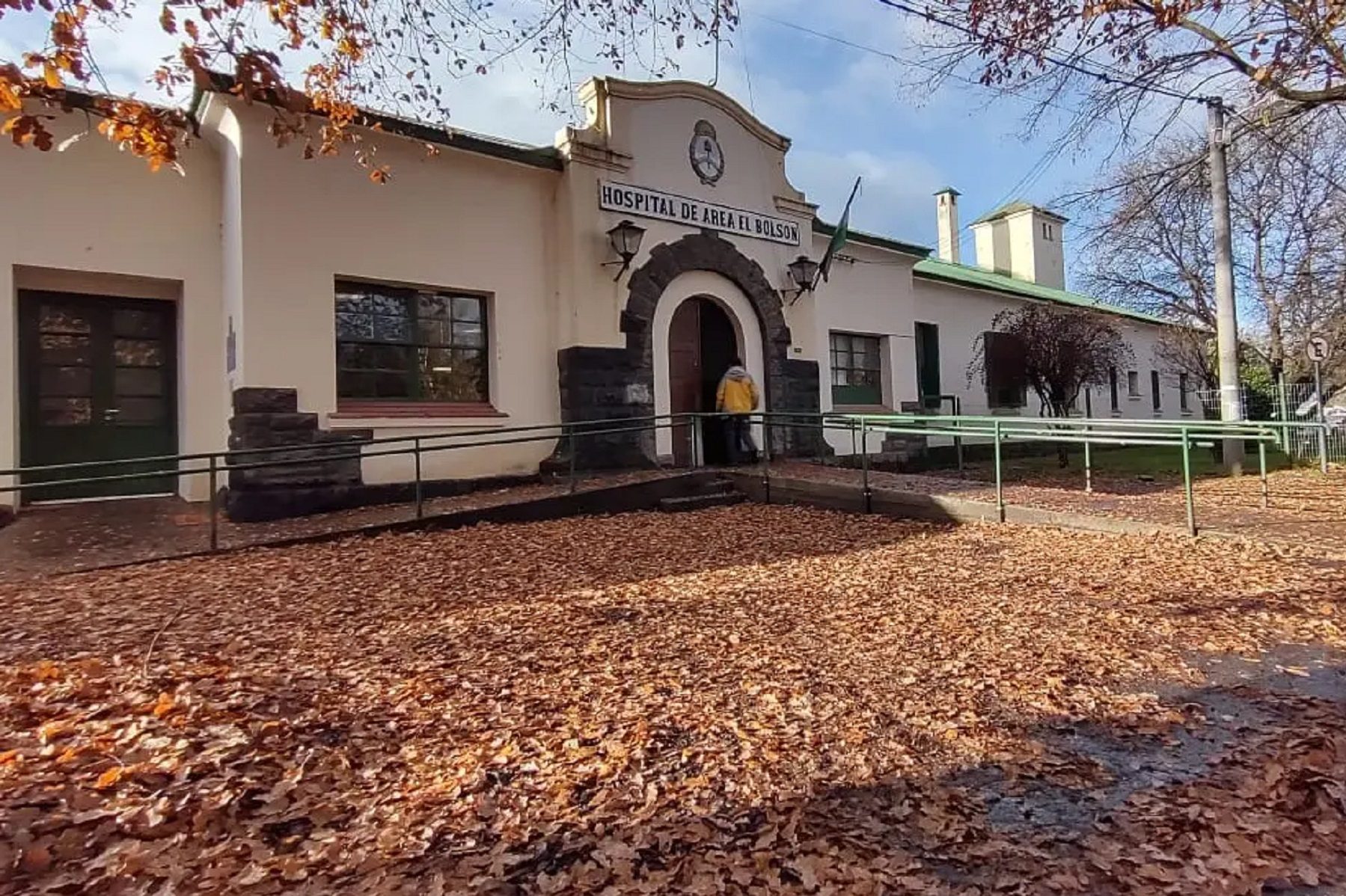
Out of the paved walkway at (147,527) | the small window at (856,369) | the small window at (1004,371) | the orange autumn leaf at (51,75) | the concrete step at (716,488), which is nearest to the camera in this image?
the orange autumn leaf at (51,75)

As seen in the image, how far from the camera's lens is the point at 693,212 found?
1162 cm

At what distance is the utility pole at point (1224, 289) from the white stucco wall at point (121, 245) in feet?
41.6

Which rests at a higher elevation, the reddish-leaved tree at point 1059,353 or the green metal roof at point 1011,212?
the green metal roof at point 1011,212

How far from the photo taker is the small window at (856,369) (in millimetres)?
14633

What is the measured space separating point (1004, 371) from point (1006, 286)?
14.4 ft

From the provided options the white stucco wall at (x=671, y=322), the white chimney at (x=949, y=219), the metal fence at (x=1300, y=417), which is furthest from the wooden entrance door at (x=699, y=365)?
the white chimney at (x=949, y=219)

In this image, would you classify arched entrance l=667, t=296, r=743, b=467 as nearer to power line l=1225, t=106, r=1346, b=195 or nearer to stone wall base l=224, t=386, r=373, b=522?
stone wall base l=224, t=386, r=373, b=522

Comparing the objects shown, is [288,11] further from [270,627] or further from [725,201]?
[725,201]

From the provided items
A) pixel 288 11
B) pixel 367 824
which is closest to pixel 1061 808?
pixel 367 824

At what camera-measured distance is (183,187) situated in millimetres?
8977

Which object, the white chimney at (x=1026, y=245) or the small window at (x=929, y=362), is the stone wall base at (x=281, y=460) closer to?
the small window at (x=929, y=362)

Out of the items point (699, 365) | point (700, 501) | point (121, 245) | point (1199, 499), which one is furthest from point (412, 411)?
point (1199, 499)

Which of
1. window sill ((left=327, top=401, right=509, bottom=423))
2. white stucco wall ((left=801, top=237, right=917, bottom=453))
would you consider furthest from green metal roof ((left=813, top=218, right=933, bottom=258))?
window sill ((left=327, top=401, right=509, bottom=423))

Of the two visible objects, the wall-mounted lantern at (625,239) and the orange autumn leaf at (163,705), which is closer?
the orange autumn leaf at (163,705)
